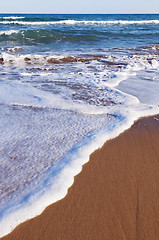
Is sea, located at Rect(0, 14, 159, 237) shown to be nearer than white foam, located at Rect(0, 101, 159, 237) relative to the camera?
No

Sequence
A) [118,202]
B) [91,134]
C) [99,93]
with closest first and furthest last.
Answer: [118,202] → [91,134] → [99,93]

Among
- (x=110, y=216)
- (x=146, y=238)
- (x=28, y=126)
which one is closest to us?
(x=146, y=238)

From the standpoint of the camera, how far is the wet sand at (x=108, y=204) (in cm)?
139

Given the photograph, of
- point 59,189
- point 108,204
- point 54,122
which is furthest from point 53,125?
point 108,204

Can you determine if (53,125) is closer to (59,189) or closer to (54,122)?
(54,122)

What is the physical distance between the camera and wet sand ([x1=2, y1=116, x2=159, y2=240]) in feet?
4.57

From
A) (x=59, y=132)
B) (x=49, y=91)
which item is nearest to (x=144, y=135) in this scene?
(x=59, y=132)

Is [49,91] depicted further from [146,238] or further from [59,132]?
[146,238]

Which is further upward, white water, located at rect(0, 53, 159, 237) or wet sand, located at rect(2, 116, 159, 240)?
white water, located at rect(0, 53, 159, 237)

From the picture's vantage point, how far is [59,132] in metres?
2.51

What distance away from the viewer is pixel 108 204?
1600 mm

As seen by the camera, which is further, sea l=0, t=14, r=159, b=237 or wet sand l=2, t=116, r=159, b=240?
sea l=0, t=14, r=159, b=237

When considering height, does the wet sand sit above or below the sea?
below

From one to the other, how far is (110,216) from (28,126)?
148 cm
